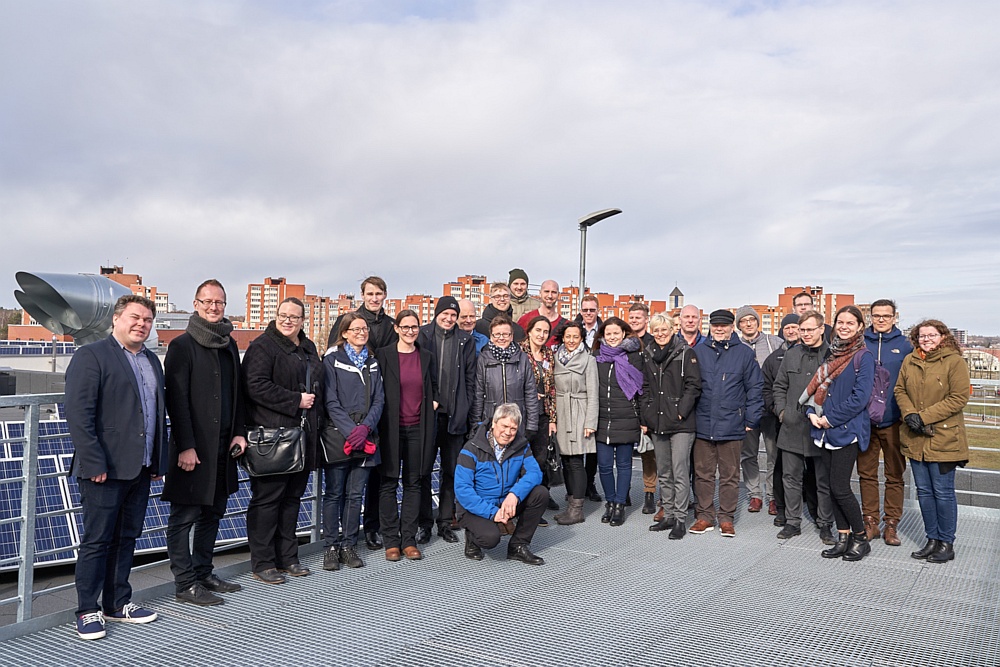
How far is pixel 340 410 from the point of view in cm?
457

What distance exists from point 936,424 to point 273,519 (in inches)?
171

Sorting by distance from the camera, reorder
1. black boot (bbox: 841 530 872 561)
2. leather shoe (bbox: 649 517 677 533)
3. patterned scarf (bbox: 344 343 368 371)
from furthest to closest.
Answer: leather shoe (bbox: 649 517 677 533), black boot (bbox: 841 530 872 561), patterned scarf (bbox: 344 343 368 371)

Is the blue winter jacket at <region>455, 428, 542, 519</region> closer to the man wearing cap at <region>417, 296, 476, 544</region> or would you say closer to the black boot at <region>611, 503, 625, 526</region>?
the man wearing cap at <region>417, 296, 476, 544</region>

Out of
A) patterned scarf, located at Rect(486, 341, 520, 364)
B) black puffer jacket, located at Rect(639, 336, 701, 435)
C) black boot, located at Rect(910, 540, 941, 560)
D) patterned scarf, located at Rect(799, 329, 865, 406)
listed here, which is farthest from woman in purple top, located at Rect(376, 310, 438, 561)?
black boot, located at Rect(910, 540, 941, 560)

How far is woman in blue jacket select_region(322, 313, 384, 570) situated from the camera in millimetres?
4547

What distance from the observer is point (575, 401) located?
5691mm

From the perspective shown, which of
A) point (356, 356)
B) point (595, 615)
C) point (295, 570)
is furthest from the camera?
point (356, 356)

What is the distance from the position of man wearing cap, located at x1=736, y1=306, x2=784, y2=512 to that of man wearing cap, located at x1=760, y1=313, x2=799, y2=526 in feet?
0.04

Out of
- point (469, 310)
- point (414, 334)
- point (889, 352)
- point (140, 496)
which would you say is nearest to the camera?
point (140, 496)

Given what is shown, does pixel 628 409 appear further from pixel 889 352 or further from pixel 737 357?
pixel 889 352

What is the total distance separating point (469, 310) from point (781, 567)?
2869 mm

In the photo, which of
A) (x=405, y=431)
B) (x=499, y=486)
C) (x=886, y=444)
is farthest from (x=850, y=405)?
(x=405, y=431)

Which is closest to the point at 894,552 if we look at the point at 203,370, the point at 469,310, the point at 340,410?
the point at 469,310

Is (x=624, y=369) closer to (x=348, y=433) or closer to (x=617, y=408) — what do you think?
(x=617, y=408)
